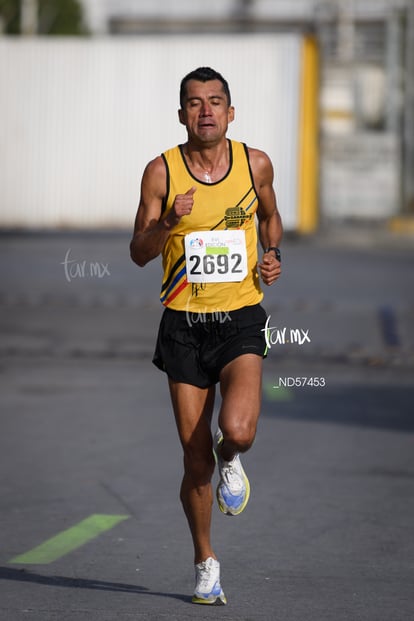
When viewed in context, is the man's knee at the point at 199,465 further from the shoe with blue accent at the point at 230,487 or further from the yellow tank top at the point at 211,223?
the yellow tank top at the point at 211,223

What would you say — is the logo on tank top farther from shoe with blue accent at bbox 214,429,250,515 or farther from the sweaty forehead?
shoe with blue accent at bbox 214,429,250,515

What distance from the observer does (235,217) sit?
567 cm

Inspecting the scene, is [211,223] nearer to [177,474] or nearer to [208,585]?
[208,585]

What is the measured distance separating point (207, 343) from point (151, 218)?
1.83 ft

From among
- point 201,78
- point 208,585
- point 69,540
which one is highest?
point 201,78

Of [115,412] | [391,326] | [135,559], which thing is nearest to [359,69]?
[391,326]

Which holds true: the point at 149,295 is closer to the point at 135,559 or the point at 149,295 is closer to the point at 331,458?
the point at 331,458

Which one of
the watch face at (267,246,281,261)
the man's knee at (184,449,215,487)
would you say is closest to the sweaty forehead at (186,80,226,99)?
the watch face at (267,246,281,261)

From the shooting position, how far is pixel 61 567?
20.6ft

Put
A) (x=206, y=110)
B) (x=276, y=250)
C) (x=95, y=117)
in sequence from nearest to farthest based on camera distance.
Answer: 1. (x=206, y=110)
2. (x=276, y=250)
3. (x=95, y=117)

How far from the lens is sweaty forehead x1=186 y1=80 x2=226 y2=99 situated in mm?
5613

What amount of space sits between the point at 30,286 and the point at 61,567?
541 inches

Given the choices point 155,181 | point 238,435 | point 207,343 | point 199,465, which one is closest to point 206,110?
point 155,181

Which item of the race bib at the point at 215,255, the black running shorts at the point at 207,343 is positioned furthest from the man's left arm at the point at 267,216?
the black running shorts at the point at 207,343
